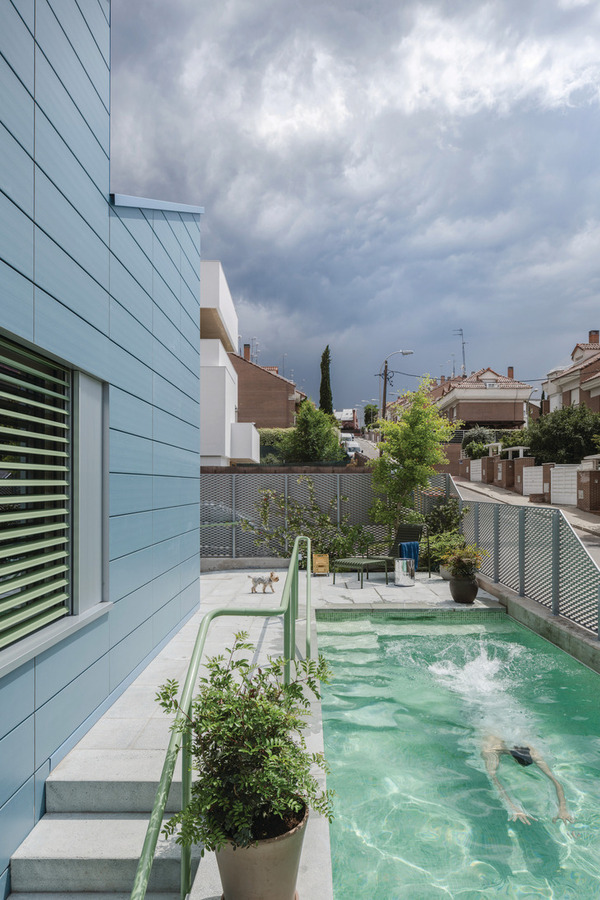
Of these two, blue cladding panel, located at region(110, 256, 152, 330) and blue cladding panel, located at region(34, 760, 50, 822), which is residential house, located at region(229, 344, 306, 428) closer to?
blue cladding panel, located at region(110, 256, 152, 330)

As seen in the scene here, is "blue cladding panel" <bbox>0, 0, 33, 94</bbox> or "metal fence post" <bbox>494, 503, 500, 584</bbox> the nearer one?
"blue cladding panel" <bbox>0, 0, 33, 94</bbox>

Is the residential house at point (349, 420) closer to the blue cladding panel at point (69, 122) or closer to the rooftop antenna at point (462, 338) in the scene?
the rooftop antenna at point (462, 338)

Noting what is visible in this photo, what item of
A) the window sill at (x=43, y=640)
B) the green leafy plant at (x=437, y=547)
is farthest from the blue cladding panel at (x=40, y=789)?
the green leafy plant at (x=437, y=547)

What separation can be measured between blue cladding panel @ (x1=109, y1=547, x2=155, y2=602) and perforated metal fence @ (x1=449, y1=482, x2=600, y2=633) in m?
5.21

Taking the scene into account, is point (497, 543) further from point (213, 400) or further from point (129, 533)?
point (213, 400)

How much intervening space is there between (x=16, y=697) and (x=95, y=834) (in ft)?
2.85

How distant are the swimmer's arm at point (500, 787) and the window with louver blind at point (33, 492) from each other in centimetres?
357

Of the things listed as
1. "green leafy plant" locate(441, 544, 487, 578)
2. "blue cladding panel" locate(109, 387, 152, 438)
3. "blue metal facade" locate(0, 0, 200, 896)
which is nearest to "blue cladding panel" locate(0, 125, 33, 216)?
"blue metal facade" locate(0, 0, 200, 896)

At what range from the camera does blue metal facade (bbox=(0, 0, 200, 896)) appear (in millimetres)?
2902

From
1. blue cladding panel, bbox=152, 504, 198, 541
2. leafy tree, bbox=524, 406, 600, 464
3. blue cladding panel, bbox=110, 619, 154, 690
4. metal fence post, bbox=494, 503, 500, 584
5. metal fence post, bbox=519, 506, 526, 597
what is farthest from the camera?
leafy tree, bbox=524, 406, 600, 464

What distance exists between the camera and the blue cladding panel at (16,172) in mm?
2826

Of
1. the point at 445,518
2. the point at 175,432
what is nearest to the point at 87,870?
the point at 175,432

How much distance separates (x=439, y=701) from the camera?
5.91 meters

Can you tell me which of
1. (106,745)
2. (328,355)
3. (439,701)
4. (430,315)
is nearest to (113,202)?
(106,745)
